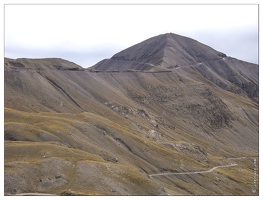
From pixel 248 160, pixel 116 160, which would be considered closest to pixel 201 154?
pixel 248 160

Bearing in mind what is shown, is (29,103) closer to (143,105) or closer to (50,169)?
(50,169)

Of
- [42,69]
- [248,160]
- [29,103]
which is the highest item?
[42,69]

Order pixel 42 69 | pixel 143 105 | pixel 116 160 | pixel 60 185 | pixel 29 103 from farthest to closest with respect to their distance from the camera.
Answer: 1. pixel 143 105
2. pixel 42 69
3. pixel 29 103
4. pixel 116 160
5. pixel 60 185

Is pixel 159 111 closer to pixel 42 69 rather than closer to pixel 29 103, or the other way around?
pixel 42 69

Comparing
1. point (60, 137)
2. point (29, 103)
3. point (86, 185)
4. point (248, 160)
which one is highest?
point (29, 103)

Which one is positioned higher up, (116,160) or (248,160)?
(116,160)

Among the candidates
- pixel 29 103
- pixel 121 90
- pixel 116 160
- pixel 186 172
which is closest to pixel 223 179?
pixel 186 172

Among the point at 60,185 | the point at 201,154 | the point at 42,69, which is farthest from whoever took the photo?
the point at 42,69

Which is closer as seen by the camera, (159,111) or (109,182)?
(109,182)

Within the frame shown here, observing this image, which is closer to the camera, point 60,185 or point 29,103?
point 60,185
